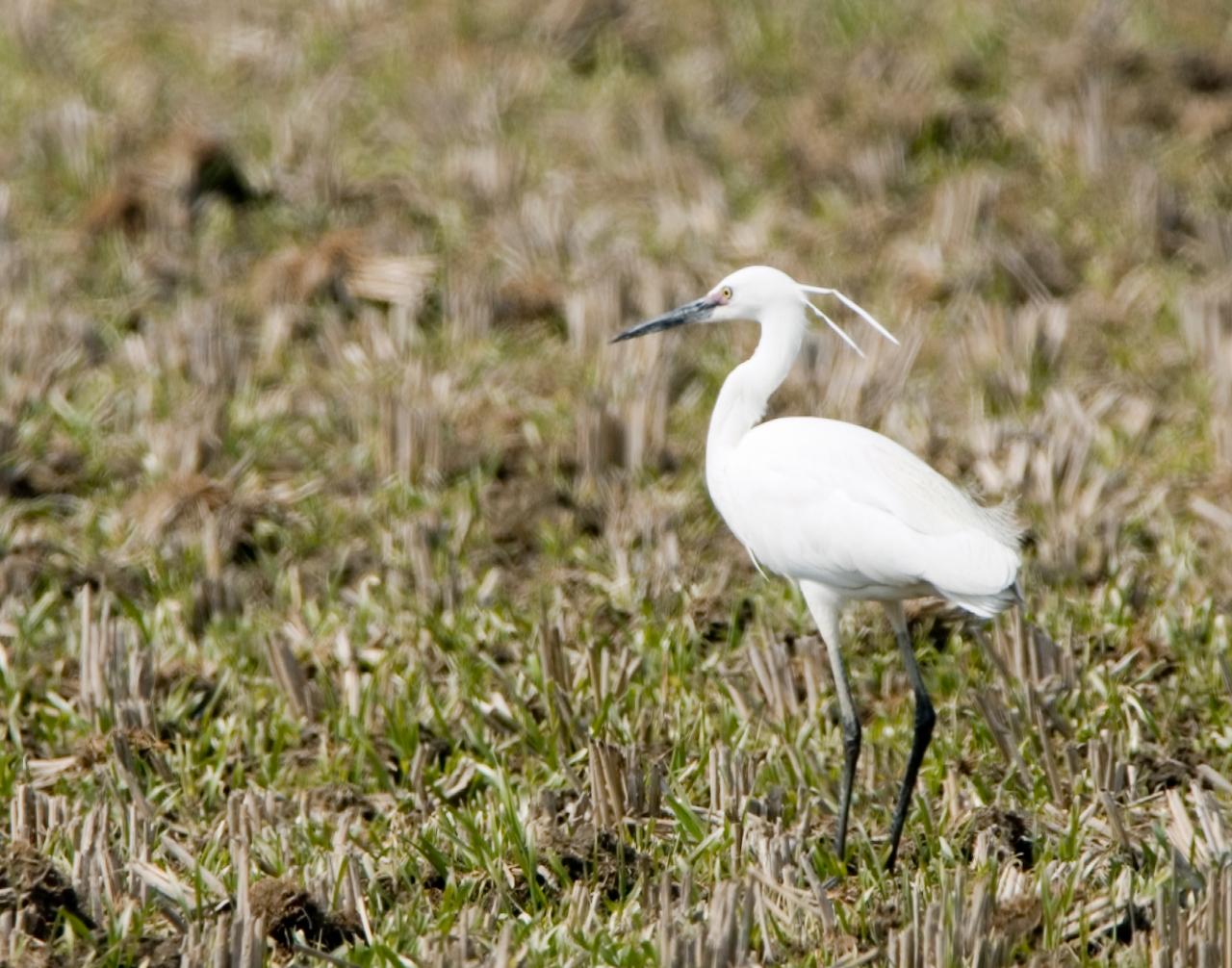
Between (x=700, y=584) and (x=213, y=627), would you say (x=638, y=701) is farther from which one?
(x=213, y=627)

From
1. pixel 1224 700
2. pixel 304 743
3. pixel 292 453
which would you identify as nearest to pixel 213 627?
pixel 304 743

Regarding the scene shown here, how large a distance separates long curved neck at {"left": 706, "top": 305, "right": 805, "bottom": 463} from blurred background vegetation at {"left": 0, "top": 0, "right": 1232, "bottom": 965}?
2.42 ft

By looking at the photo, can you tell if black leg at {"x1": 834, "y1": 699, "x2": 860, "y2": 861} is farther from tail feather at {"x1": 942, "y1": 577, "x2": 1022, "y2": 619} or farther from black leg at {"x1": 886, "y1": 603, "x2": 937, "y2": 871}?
tail feather at {"x1": 942, "y1": 577, "x2": 1022, "y2": 619}

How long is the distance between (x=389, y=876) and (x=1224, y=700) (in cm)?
225

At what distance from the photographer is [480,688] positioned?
5.58m

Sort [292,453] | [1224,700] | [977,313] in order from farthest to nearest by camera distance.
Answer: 1. [977,313]
2. [292,453]
3. [1224,700]

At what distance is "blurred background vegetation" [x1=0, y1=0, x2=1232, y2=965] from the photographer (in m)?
4.49

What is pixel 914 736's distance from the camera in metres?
4.88

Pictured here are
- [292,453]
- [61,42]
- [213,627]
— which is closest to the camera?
[213,627]

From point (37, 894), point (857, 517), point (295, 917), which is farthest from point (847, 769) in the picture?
point (37, 894)

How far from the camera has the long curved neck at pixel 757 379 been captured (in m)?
4.96

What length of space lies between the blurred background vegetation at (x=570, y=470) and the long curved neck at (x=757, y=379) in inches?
29.0

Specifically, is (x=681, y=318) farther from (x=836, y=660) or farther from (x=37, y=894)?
(x=37, y=894)

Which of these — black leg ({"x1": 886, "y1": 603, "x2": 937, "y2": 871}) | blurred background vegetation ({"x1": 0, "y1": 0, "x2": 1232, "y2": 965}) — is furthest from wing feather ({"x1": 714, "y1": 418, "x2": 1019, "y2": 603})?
blurred background vegetation ({"x1": 0, "y1": 0, "x2": 1232, "y2": 965})
